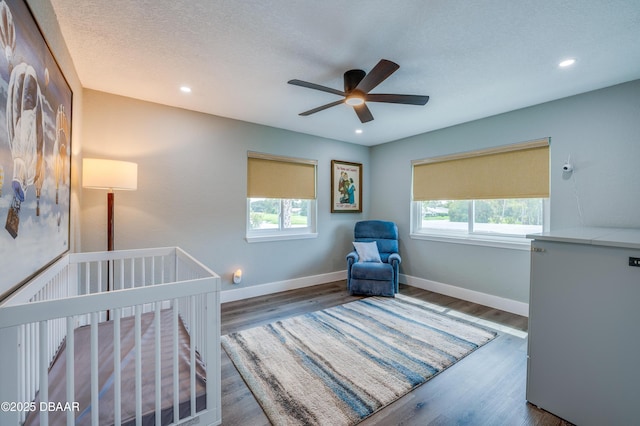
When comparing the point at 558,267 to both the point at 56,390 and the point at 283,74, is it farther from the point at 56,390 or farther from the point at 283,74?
the point at 56,390

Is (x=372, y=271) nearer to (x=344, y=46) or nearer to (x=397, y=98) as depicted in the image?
(x=397, y=98)

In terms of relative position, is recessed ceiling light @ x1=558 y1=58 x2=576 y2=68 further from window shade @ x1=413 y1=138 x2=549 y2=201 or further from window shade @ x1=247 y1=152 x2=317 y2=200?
window shade @ x1=247 y1=152 x2=317 y2=200

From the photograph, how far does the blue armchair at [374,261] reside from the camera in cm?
373

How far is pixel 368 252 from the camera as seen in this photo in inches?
162

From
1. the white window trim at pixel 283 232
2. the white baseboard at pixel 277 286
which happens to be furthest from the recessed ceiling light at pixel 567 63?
the white baseboard at pixel 277 286

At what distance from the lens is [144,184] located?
117 inches

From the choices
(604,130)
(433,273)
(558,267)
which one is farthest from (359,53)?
(433,273)

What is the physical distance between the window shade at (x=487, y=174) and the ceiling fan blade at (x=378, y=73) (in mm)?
2238

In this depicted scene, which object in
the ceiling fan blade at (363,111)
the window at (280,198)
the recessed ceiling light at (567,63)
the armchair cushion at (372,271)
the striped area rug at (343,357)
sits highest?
the recessed ceiling light at (567,63)

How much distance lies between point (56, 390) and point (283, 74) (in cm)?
254

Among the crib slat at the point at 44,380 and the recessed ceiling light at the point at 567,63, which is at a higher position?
the recessed ceiling light at the point at 567,63

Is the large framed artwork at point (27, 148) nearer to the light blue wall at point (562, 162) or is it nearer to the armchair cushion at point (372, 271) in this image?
the armchair cushion at point (372, 271)

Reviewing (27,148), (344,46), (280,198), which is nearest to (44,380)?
(27,148)

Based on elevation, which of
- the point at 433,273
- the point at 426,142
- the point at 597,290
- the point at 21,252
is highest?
the point at 426,142
